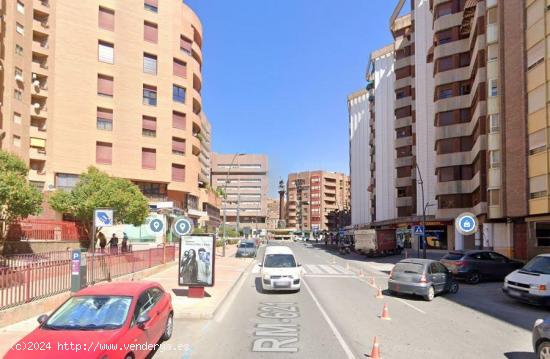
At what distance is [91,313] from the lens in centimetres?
740

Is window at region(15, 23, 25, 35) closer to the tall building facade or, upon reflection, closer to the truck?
the tall building facade

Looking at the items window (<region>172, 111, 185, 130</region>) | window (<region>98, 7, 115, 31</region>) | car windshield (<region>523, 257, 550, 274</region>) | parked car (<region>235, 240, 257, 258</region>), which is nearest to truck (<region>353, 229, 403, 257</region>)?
parked car (<region>235, 240, 257, 258</region>)

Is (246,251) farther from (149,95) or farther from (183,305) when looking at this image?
(183,305)

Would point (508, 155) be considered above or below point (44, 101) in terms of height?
below

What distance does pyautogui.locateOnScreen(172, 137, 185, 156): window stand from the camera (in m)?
51.5

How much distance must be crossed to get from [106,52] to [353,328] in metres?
43.8

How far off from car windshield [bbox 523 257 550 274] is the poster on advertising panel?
420 inches

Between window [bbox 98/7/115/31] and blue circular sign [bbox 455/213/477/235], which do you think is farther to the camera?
window [bbox 98/7/115/31]

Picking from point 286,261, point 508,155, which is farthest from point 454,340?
point 508,155

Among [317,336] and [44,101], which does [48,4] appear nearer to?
[44,101]

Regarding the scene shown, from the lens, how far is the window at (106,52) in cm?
4691

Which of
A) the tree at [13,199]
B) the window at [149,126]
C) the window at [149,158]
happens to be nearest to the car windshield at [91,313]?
the tree at [13,199]

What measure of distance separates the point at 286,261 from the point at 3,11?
3381 centimetres

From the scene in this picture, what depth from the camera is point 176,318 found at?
12.3m
